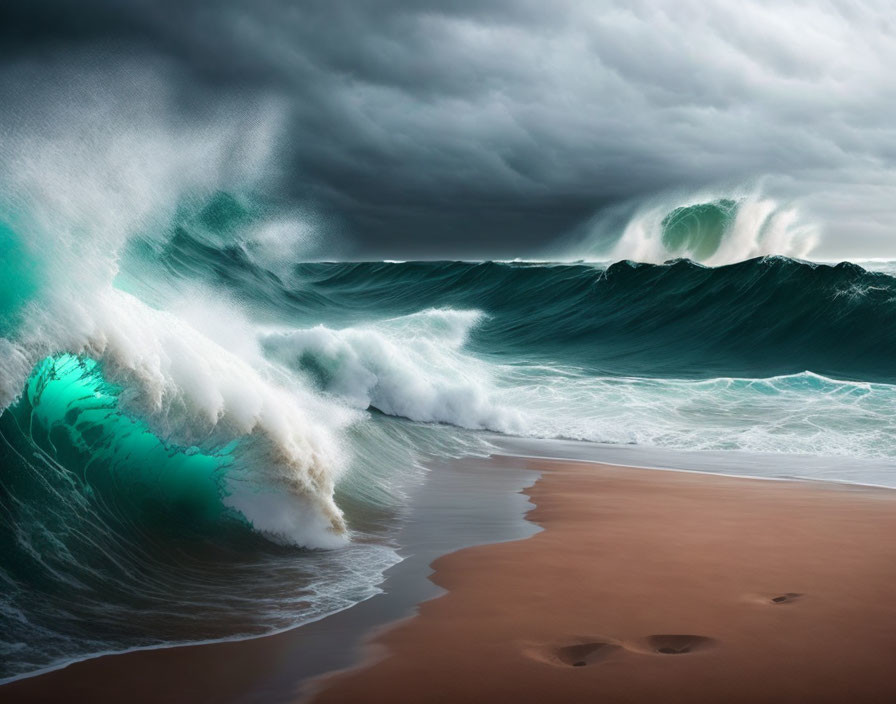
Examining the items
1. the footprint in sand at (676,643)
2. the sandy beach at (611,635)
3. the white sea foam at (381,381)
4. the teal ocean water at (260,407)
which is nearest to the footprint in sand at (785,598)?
the sandy beach at (611,635)

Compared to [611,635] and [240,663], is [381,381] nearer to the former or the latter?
[611,635]

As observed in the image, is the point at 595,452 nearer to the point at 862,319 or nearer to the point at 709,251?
the point at 862,319

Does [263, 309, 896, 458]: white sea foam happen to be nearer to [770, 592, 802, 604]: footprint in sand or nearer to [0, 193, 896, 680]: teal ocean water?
[0, 193, 896, 680]: teal ocean water

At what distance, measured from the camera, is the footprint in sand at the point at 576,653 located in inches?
93.4

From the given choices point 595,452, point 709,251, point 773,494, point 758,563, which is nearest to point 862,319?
point 709,251

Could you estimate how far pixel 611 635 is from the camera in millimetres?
2594

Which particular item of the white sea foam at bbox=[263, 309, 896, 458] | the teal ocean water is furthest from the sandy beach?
the white sea foam at bbox=[263, 309, 896, 458]

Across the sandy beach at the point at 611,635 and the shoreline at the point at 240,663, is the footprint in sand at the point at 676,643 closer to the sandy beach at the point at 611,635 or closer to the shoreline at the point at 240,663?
the sandy beach at the point at 611,635

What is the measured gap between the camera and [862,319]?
1898cm

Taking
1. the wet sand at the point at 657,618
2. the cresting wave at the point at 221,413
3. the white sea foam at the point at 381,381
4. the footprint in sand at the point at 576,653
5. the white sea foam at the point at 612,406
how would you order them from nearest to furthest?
the wet sand at the point at 657,618 < the footprint in sand at the point at 576,653 < the cresting wave at the point at 221,413 < the white sea foam at the point at 612,406 < the white sea foam at the point at 381,381

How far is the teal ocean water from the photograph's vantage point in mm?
2918

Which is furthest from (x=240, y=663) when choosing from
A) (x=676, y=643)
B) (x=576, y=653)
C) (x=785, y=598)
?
(x=785, y=598)

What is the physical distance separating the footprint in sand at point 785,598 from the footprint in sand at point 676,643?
0.56 metres

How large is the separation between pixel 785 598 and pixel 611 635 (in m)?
0.85
